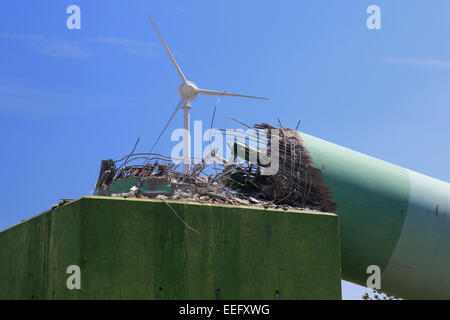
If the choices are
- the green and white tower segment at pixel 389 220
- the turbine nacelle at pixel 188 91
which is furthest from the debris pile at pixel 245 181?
the turbine nacelle at pixel 188 91

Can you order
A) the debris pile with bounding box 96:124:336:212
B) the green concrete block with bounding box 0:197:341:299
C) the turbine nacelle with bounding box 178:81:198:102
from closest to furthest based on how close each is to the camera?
the green concrete block with bounding box 0:197:341:299, the debris pile with bounding box 96:124:336:212, the turbine nacelle with bounding box 178:81:198:102

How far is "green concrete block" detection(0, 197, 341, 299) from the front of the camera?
6.40 m

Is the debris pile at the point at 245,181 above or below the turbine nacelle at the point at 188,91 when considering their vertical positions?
below

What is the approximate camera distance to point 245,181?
9039mm

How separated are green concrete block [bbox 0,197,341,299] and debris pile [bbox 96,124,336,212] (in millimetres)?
551

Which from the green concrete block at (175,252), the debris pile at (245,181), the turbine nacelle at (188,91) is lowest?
the green concrete block at (175,252)

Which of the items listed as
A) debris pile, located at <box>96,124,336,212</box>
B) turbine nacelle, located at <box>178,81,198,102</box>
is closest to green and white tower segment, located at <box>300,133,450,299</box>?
debris pile, located at <box>96,124,336,212</box>

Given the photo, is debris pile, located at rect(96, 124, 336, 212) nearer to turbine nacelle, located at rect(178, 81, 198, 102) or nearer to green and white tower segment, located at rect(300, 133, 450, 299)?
green and white tower segment, located at rect(300, 133, 450, 299)

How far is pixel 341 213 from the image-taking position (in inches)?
341

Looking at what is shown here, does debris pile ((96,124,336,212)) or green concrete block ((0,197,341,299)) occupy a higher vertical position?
debris pile ((96,124,336,212))

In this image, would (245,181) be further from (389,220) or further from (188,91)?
(188,91)

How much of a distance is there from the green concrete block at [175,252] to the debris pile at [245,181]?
0.55 metres

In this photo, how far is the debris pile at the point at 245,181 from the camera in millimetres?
7969

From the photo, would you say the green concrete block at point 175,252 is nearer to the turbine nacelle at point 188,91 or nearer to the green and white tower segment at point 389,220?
the green and white tower segment at point 389,220
